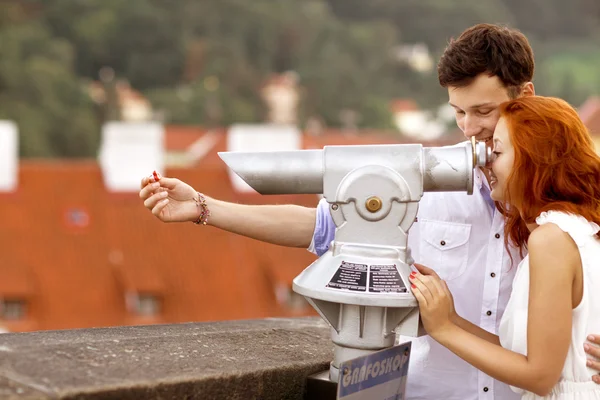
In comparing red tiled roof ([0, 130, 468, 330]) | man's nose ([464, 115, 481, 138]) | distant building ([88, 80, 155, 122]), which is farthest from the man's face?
distant building ([88, 80, 155, 122])

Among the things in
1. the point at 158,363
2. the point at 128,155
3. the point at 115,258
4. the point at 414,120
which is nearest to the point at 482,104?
the point at 158,363

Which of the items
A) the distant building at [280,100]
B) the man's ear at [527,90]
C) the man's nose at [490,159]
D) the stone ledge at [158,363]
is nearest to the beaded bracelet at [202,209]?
the stone ledge at [158,363]

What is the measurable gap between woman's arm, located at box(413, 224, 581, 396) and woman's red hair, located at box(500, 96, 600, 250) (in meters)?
0.08

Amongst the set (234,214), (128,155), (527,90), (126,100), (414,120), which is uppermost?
(126,100)

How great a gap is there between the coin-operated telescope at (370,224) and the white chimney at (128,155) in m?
21.3

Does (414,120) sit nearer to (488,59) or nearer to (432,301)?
(488,59)

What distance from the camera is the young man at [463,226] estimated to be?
1527 mm

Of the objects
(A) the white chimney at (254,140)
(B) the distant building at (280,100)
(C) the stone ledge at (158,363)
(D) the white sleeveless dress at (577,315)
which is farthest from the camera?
(B) the distant building at (280,100)

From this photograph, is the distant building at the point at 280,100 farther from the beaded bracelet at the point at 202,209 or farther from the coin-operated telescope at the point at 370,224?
the coin-operated telescope at the point at 370,224

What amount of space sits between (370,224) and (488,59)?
50 cm

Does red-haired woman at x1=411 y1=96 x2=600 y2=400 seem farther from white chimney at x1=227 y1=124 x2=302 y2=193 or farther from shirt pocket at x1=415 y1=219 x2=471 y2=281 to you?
white chimney at x1=227 y1=124 x2=302 y2=193

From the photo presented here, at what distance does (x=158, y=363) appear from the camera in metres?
1.30

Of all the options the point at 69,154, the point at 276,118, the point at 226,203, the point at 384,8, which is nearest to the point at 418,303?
the point at 226,203

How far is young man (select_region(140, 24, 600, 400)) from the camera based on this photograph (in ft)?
5.01
